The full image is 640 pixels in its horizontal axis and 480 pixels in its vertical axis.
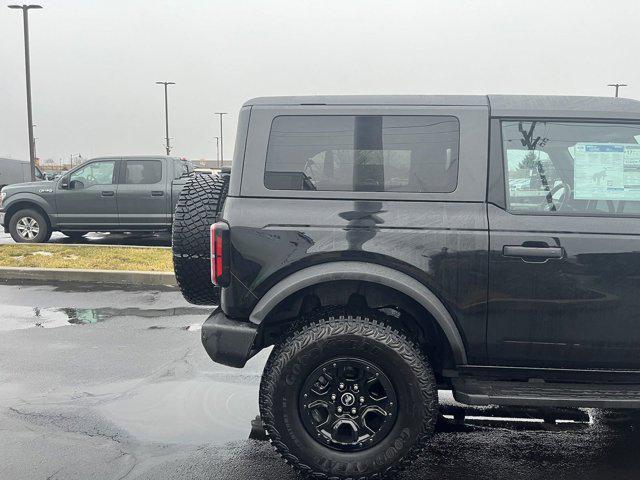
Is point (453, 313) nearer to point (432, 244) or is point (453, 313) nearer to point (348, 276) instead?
point (432, 244)

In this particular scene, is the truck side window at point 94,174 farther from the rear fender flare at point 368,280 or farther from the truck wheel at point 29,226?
the rear fender flare at point 368,280

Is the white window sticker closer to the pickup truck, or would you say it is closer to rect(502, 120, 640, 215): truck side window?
rect(502, 120, 640, 215): truck side window

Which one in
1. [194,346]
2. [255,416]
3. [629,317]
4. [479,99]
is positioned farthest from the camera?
[194,346]

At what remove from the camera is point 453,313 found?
306 centimetres

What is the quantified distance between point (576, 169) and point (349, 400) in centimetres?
178

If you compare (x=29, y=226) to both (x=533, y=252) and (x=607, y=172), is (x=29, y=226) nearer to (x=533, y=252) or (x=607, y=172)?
(x=533, y=252)

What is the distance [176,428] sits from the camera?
3740mm

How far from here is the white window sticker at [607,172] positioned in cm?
311

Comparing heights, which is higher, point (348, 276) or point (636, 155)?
point (636, 155)

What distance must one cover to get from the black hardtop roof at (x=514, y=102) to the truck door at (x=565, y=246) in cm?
6

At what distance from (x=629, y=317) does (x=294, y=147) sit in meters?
2.02

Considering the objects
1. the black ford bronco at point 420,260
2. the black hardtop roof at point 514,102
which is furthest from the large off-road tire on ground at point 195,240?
the black hardtop roof at point 514,102

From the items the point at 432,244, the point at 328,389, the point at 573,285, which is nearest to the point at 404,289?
the point at 432,244

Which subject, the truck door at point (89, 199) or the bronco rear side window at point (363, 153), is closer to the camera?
the bronco rear side window at point (363, 153)
